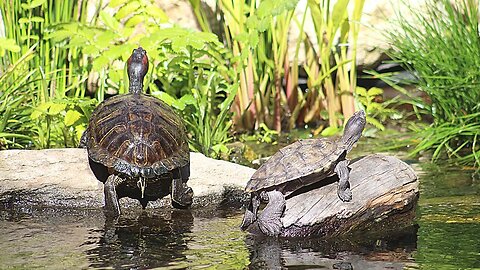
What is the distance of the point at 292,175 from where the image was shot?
4.60m

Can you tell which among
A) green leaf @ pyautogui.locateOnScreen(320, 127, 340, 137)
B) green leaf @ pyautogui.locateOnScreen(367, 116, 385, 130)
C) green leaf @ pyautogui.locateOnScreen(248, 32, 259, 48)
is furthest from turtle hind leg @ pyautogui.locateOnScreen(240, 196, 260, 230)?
green leaf @ pyautogui.locateOnScreen(367, 116, 385, 130)

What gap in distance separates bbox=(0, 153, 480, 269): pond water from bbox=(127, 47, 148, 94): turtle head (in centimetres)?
93

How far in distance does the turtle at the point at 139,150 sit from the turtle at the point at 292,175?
0.74 metres

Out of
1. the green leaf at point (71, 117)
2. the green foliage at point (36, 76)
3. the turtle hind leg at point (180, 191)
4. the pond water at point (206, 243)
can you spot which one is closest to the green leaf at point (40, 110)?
Result: the green foliage at point (36, 76)

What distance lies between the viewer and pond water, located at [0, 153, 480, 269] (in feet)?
13.7

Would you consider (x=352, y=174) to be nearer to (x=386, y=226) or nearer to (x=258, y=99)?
(x=386, y=226)

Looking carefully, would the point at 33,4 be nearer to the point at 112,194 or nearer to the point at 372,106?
the point at 112,194

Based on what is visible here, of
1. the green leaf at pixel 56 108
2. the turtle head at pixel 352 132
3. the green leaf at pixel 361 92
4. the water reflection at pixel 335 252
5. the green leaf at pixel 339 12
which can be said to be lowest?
the water reflection at pixel 335 252

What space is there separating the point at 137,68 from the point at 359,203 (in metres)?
2.04

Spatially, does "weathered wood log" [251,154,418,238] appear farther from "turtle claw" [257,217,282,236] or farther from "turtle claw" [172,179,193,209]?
"turtle claw" [172,179,193,209]

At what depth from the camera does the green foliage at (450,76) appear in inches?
258

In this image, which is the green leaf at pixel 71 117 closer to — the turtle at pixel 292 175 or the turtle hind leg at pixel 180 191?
the turtle hind leg at pixel 180 191

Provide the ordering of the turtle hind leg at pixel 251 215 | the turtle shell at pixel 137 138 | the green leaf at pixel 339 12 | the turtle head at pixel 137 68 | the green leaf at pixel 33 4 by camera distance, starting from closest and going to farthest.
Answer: the turtle hind leg at pixel 251 215
the turtle shell at pixel 137 138
the turtle head at pixel 137 68
the green leaf at pixel 33 4
the green leaf at pixel 339 12

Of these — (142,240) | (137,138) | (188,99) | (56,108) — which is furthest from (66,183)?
(188,99)
